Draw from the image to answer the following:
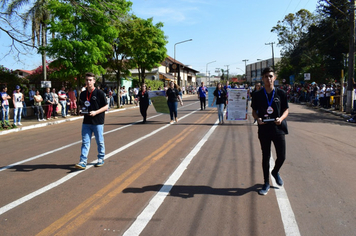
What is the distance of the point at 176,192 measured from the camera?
4949mm

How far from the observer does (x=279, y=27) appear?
58906 mm

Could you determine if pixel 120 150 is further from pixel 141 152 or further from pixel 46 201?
pixel 46 201

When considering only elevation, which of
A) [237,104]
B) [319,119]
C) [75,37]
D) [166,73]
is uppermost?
[166,73]

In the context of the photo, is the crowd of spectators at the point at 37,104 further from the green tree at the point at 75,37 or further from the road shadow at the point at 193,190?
the road shadow at the point at 193,190

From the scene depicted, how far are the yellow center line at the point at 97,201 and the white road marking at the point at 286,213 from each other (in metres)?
2.48

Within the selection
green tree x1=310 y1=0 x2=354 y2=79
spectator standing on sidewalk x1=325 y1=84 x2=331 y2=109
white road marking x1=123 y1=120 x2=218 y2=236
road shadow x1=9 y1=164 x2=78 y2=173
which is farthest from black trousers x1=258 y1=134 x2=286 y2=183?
green tree x1=310 y1=0 x2=354 y2=79

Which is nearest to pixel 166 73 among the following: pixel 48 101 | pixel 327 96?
pixel 327 96

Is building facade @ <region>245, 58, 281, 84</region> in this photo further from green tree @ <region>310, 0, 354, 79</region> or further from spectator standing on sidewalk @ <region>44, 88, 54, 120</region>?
spectator standing on sidewalk @ <region>44, 88, 54, 120</region>

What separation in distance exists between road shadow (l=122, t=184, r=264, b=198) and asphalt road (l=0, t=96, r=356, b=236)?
0.02 metres

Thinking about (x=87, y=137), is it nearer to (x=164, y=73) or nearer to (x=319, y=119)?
(x=319, y=119)

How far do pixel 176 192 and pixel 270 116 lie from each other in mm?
1917

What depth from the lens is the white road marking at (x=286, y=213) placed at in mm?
3680

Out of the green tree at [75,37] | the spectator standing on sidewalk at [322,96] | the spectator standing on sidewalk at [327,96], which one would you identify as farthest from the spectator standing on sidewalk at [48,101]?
the spectator standing on sidewalk at [322,96]

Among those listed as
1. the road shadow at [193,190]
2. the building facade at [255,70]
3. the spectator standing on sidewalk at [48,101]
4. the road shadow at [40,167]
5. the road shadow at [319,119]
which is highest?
the building facade at [255,70]
